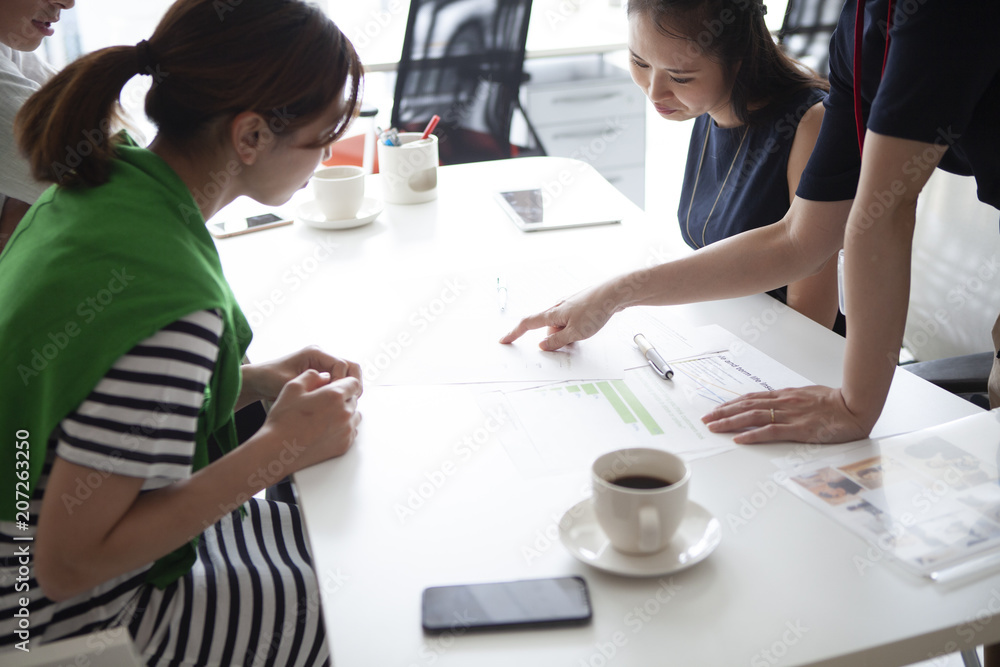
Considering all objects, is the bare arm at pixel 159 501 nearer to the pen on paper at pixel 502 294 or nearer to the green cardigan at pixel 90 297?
the green cardigan at pixel 90 297

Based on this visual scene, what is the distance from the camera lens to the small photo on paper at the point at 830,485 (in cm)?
80

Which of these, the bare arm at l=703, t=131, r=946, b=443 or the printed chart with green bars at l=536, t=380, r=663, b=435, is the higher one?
the bare arm at l=703, t=131, r=946, b=443

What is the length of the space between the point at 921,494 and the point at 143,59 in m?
0.89

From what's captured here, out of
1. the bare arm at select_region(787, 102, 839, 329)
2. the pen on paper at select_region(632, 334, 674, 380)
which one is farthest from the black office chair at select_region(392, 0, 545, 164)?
the pen on paper at select_region(632, 334, 674, 380)

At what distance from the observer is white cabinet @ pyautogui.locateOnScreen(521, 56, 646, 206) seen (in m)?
3.66

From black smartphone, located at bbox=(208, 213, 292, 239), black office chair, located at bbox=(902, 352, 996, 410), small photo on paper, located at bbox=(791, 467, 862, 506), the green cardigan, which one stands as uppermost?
the green cardigan

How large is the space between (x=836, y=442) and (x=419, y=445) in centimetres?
45

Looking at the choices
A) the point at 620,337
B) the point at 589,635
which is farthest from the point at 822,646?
the point at 620,337

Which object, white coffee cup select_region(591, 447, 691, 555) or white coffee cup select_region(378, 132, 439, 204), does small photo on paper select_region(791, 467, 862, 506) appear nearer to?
white coffee cup select_region(591, 447, 691, 555)

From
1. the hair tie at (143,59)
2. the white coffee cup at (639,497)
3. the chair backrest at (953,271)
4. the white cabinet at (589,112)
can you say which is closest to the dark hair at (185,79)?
the hair tie at (143,59)

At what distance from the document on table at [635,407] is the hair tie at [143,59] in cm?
51

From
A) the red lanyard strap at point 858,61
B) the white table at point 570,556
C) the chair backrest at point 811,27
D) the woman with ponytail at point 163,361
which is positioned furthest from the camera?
the chair backrest at point 811,27

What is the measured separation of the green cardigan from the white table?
0.21 metres

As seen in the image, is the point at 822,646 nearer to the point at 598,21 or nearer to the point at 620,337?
the point at 620,337
